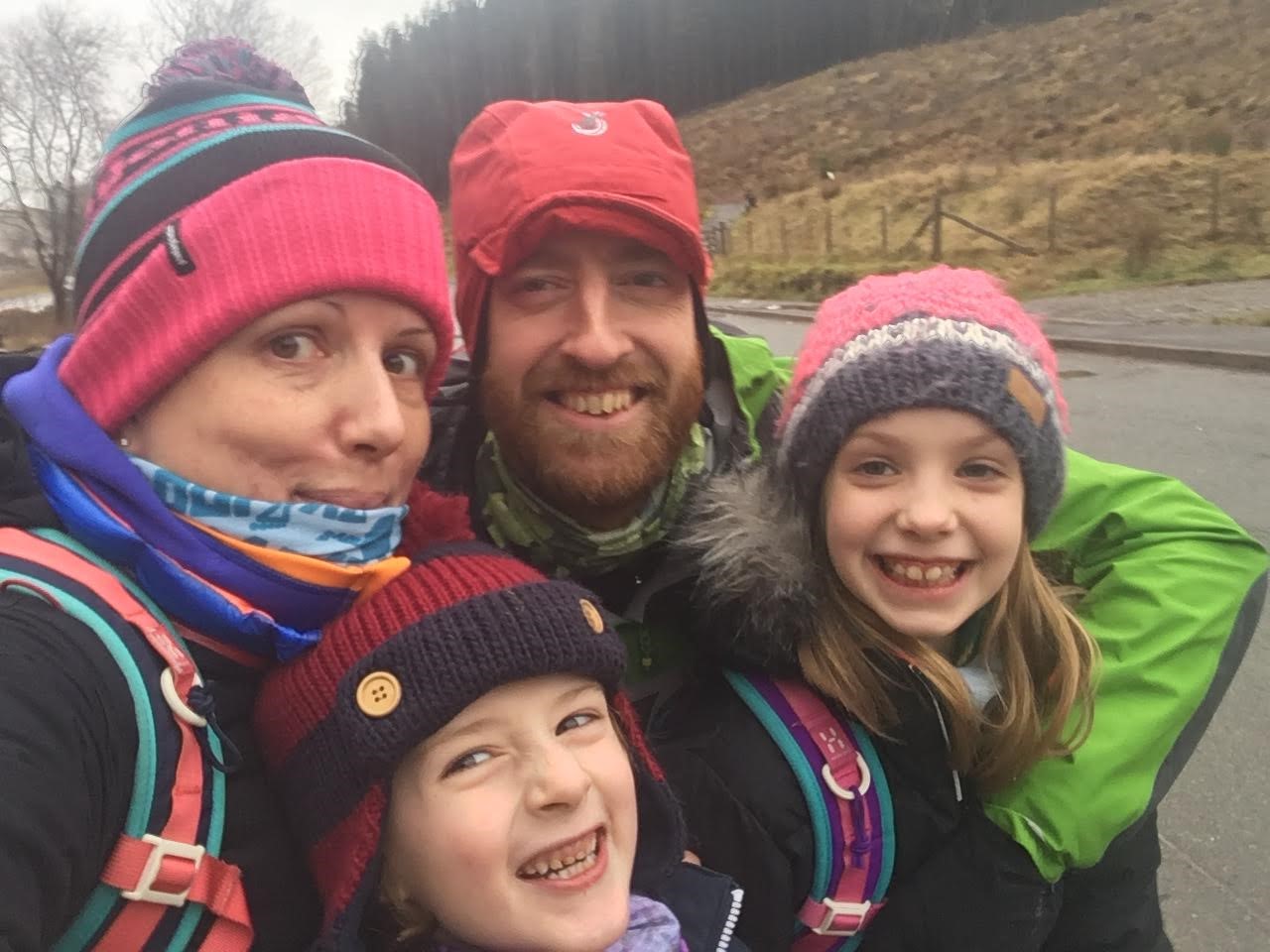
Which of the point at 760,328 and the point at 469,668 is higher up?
the point at 469,668

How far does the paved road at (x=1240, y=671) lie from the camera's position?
261 cm

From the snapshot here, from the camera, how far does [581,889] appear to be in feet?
4.27

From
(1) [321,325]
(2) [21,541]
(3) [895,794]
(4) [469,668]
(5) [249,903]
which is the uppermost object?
(1) [321,325]

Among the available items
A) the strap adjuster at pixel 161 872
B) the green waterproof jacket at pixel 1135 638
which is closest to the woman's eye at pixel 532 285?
the green waterproof jacket at pixel 1135 638

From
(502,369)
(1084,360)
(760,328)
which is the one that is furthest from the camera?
(760,328)

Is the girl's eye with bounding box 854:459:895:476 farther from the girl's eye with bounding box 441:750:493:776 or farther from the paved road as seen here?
the paved road

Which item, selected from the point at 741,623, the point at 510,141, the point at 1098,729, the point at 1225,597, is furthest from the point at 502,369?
the point at 1225,597

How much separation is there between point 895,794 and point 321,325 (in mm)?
1255

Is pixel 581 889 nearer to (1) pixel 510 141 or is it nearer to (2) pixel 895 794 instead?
(2) pixel 895 794

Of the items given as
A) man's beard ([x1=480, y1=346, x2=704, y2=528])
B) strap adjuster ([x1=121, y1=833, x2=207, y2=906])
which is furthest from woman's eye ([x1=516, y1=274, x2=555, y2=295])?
strap adjuster ([x1=121, y1=833, x2=207, y2=906])

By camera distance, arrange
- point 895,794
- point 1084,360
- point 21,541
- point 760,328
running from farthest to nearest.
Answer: point 760,328
point 1084,360
point 895,794
point 21,541

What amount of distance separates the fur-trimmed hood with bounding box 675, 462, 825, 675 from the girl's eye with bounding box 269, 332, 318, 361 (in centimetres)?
90

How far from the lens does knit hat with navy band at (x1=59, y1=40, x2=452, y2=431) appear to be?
132cm

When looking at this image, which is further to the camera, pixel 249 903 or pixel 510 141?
pixel 510 141
